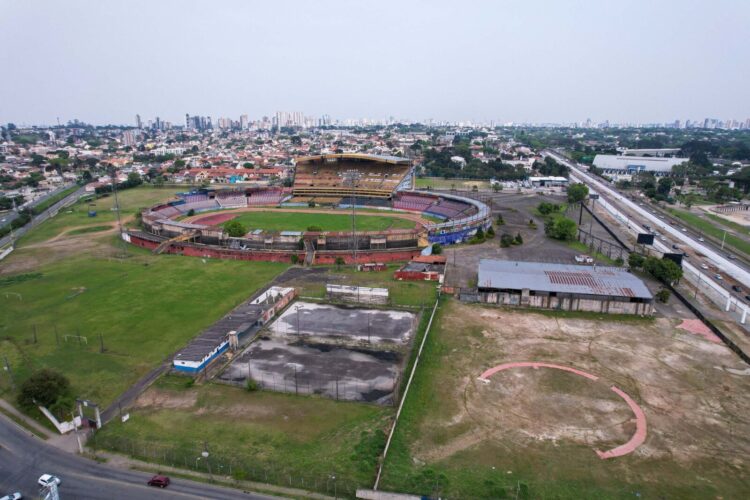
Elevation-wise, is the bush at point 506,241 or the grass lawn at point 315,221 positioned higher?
the bush at point 506,241

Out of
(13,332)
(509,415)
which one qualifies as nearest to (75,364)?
(13,332)

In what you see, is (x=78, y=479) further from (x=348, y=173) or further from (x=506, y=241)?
(x=348, y=173)

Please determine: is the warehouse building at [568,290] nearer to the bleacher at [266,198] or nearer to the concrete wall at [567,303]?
the concrete wall at [567,303]

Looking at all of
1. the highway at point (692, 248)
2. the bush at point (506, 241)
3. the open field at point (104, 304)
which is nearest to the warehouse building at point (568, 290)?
the highway at point (692, 248)

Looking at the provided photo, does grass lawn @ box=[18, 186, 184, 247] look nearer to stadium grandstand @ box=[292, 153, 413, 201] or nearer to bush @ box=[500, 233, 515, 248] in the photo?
stadium grandstand @ box=[292, 153, 413, 201]

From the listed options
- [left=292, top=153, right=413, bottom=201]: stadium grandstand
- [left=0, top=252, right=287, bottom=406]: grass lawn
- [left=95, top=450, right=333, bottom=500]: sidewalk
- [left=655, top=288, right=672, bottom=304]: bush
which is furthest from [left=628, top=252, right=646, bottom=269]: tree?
[left=292, top=153, right=413, bottom=201]: stadium grandstand
